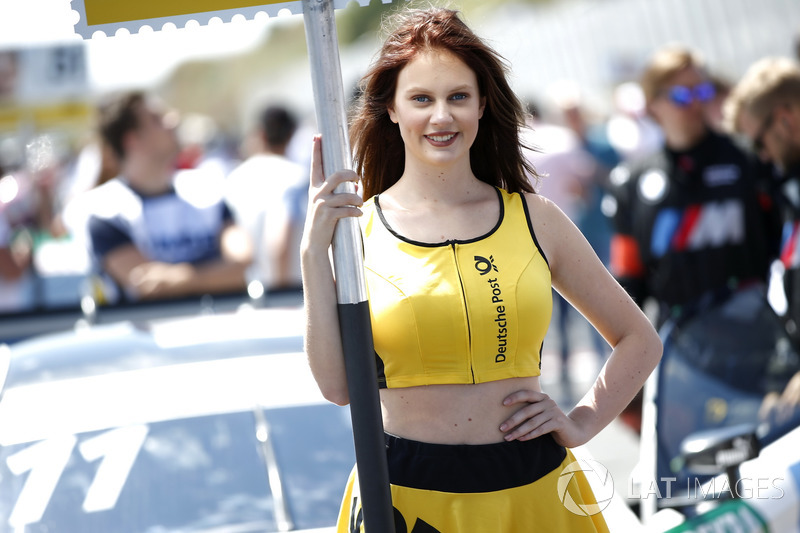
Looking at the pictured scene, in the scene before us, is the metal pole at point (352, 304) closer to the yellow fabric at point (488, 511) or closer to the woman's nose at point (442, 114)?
the yellow fabric at point (488, 511)

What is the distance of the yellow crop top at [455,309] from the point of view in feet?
7.16

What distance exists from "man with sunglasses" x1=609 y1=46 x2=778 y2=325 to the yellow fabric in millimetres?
2873

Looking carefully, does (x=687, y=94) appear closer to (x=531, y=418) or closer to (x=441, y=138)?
(x=441, y=138)

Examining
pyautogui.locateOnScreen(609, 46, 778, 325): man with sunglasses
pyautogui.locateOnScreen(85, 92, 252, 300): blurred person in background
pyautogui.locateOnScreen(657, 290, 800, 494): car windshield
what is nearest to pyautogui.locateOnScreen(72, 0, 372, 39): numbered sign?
pyautogui.locateOnScreen(657, 290, 800, 494): car windshield

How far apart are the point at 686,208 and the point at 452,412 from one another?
3.47 metres

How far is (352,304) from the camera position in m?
2.05

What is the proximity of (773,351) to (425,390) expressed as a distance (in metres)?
1.83

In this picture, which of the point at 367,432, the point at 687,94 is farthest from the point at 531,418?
the point at 687,94

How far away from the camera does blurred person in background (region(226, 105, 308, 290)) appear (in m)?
6.12

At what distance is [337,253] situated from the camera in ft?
6.76

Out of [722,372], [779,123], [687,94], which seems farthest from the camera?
[687,94]

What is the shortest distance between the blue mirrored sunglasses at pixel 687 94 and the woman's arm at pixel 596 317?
3.34m

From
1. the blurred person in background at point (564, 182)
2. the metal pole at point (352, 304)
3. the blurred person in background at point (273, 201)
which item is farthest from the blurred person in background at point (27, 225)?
the blurred person in background at point (564, 182)

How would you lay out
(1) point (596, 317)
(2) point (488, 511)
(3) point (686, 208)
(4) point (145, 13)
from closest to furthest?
(4) point (145, 13) → (2) point (488, 511) → (1) point (596, 317) → (3) point (686, 208)
